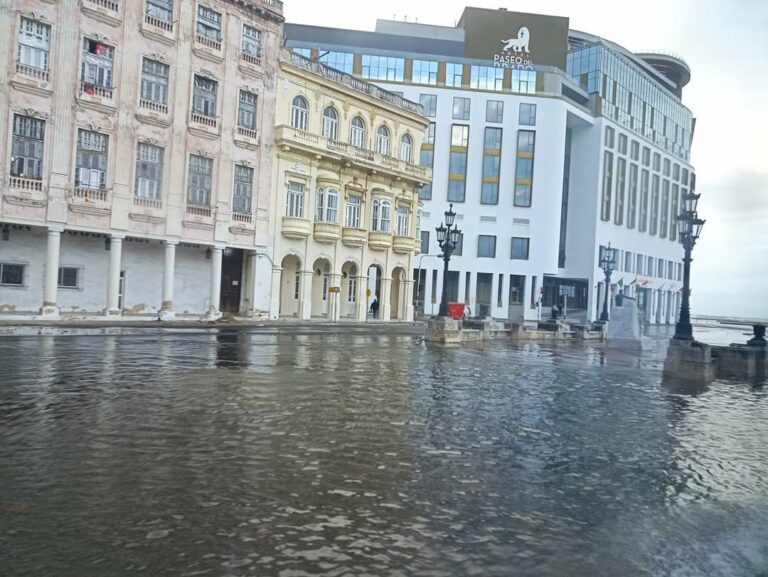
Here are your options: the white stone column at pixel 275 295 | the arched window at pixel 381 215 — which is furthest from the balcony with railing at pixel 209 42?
the arched window at pixel 381 215

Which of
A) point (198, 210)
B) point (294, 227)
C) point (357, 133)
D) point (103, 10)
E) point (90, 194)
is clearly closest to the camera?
point (90, 194)

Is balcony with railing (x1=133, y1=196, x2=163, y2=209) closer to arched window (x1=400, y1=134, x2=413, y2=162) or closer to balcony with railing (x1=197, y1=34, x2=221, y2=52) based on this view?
balcony with railing (x1=197, y1=34, x2=221, y2=52)

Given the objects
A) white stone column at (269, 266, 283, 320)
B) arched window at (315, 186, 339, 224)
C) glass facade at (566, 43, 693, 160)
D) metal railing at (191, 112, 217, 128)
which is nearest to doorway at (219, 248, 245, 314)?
white stone column at (269, 266, 283, 320)

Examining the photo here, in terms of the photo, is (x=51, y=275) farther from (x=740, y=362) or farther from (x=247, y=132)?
(x=740, y=362)

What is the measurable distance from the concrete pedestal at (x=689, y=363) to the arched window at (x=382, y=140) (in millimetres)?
28181

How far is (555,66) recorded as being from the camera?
66.1 meters

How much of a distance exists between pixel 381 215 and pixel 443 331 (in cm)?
1863

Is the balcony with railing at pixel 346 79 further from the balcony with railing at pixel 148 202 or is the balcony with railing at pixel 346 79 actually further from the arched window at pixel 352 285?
the balcony with railing at pixel 148 202

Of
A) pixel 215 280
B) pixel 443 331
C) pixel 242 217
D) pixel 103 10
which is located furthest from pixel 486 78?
pixel 443 331

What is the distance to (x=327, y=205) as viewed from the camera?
Answer: 37.8 meters

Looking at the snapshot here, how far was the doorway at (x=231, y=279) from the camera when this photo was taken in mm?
35500

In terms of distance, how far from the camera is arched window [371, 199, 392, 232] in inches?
1625

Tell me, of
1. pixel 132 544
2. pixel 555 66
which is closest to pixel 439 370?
pixel 132 544

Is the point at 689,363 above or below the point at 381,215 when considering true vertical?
below
